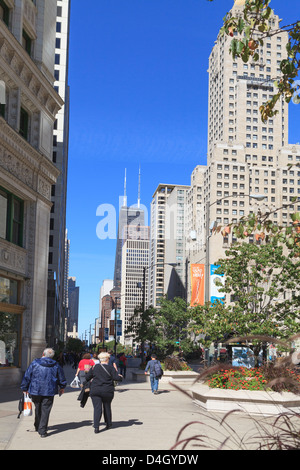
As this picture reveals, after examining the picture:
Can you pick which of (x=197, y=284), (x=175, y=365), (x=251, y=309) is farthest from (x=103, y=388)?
(x=197, y=284)

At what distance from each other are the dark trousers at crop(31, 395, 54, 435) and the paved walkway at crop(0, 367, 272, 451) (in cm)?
19

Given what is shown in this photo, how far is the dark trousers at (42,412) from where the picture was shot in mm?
11002

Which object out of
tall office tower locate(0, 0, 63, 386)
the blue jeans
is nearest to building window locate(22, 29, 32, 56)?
tall office tower locate(0, 0, 63, 386)

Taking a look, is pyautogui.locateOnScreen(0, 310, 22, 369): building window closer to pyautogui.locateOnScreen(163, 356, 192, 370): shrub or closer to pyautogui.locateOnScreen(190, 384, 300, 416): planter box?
pyautogui.locateOnScreen(163, 356, 192, 370): shrub

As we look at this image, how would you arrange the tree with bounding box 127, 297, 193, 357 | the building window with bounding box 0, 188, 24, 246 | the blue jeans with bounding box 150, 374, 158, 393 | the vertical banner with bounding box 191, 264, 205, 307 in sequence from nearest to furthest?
Answer: the blue jeans with bounding box 150, 374, 158, 393, the building window with bounding box 0, 188, 24, 246, the tree with bounding box 127, 297, 193, 357, the vertical banner with bounding box 191, 264, 205, 307

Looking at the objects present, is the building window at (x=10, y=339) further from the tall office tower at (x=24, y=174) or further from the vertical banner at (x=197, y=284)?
the vertical banner at (x=197, y=284)

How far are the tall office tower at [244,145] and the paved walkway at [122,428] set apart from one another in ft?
381

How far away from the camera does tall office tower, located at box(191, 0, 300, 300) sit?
141m

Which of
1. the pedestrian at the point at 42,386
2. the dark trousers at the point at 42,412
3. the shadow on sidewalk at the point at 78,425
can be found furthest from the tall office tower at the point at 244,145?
the dark trousers at the point at 42,412

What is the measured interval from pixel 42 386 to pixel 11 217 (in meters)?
14.6

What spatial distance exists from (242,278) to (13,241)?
10.7 m

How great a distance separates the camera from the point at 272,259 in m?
24.8

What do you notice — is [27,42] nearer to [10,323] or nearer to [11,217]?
[11,217]
